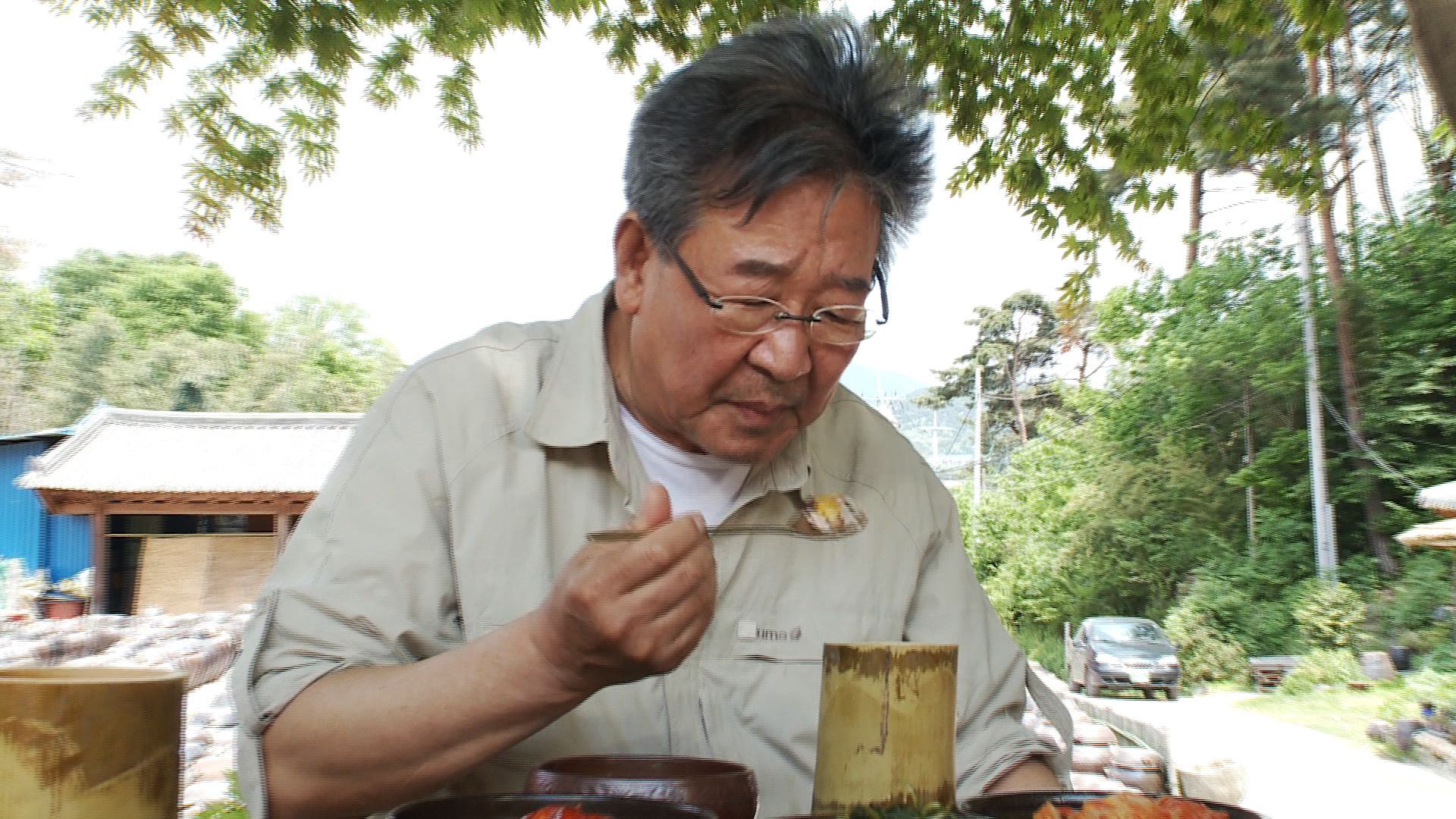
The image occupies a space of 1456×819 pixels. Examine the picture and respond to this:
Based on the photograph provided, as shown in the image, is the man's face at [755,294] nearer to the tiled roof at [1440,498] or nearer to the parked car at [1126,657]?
the tiled roof at [1440,498]

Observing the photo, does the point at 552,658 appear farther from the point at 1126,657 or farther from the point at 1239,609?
the point at 1239,609

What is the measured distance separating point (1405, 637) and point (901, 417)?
21.9m

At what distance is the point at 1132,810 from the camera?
0.93 meters

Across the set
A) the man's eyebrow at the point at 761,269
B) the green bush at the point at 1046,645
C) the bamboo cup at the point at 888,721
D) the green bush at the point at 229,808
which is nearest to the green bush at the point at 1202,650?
the green bush at the point at 1046,645

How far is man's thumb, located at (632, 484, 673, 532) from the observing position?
3.08 feet

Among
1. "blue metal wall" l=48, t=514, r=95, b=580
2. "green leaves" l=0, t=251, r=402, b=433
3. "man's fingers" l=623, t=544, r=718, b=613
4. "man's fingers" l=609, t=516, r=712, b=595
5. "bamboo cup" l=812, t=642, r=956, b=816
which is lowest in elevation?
"blue metal wall" l=48, t=514, r=95, b=580

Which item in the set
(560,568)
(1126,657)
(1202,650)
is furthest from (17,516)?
(560,568)

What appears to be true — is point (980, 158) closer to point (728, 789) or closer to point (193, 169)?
point (193, 169)

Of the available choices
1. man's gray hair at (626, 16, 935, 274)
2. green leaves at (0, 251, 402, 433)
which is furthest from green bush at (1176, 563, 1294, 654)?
green leaves at (0, 251, 402, 433)

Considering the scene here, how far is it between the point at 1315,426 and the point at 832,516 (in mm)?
16882

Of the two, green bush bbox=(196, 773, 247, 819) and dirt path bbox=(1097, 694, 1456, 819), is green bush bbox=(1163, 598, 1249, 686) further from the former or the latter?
green bush bbox=(196, 773, 247, 819)

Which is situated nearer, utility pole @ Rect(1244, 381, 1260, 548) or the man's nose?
the man's nose

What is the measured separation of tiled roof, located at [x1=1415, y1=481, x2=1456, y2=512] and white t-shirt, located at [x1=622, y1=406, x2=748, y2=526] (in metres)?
11.4

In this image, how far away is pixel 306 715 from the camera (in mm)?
1099
